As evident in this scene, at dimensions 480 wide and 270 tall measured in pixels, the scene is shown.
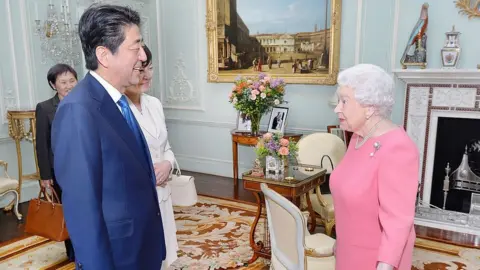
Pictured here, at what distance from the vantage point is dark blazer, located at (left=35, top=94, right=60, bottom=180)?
122 inches

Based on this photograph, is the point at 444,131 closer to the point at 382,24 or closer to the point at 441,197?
the point at 441,197

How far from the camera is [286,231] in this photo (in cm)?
195

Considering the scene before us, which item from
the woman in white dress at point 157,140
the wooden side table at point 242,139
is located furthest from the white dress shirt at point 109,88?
the wooden side table at point 242,139

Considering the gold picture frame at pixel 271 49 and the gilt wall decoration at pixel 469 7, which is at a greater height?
the gilt wall decoration at pixel 469 7

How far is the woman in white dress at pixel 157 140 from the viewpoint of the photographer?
6.70 ft

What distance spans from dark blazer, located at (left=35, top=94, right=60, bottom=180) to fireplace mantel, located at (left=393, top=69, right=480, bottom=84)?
3.60 meters

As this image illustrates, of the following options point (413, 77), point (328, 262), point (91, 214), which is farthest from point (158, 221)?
point (413, 77)

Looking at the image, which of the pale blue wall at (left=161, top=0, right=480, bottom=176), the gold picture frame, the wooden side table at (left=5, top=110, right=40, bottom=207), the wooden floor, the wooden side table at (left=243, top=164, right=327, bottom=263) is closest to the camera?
the wooden side table at (left=243, top=164, right=327, bottom=263)

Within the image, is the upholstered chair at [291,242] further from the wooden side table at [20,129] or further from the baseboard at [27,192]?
the baseboard at [27,192]

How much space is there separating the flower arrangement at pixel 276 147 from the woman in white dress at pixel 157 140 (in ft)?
3.19

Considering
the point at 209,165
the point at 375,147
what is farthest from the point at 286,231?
the point at 209,165

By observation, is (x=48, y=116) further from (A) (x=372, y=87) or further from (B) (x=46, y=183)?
(A) (x=372, y=87)

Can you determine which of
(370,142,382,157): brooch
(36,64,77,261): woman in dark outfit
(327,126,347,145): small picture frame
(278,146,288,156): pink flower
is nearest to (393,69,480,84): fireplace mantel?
(327,126,347,145): small picture frame

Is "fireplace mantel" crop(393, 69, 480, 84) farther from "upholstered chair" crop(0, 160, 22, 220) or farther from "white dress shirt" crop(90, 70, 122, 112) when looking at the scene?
"upholstered chair" crop(0, 160, 22, 220)
